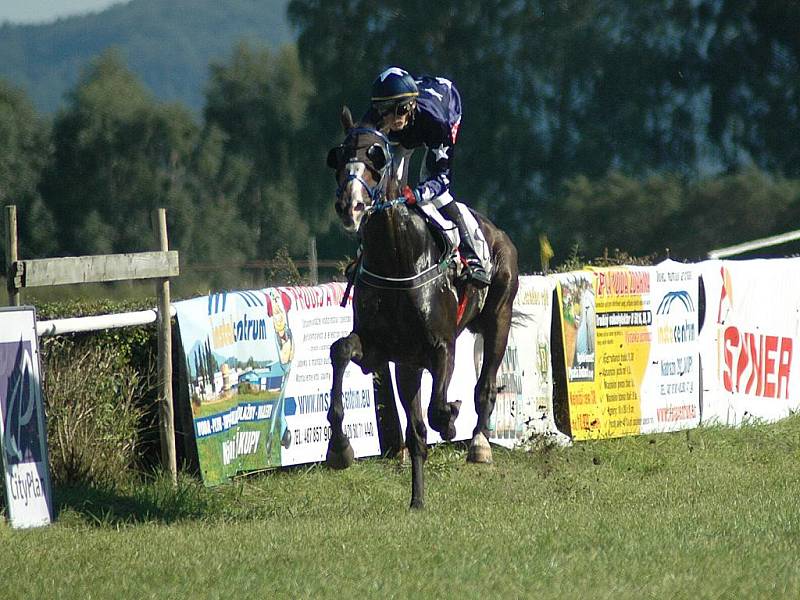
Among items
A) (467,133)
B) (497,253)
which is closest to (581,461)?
(497,253)

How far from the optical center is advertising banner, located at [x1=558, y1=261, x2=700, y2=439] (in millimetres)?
13070

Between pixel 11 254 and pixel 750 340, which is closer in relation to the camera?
pixel 11 254

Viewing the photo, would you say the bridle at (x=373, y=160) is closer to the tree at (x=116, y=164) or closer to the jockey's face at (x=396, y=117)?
the jockey's face at (x=396, y=117)

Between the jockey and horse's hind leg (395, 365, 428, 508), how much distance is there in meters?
0.86

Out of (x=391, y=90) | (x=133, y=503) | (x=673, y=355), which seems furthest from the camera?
(x=673, y=355)

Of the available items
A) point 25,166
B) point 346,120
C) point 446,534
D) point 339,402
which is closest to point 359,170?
point 346,120

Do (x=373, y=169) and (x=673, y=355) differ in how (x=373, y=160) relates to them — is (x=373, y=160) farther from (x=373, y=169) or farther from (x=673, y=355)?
(x=673, y=355)

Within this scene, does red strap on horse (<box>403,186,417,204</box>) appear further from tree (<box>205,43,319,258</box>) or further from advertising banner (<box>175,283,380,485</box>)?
tree (<box>205,43,319,258</box>)

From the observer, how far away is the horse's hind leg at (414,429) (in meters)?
9.27

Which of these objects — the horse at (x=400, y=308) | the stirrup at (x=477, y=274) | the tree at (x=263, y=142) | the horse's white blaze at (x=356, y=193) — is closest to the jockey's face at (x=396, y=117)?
the horse at (x=400, y=308)

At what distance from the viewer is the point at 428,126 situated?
916cm

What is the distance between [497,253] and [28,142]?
141 feet

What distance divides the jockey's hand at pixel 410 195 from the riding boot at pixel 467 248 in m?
0.52

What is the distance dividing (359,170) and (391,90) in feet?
2.64
